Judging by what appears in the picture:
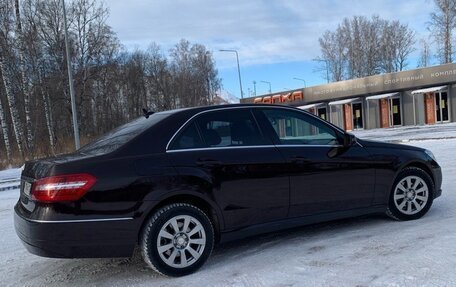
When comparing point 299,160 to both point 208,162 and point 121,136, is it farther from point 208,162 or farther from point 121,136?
point 121,136

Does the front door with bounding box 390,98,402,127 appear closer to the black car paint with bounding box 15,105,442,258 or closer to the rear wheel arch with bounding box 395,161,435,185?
the rear wheel arch with bounding box 395,161,435,185

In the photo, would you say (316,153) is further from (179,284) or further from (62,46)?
(62,46)

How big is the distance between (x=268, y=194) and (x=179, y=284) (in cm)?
130

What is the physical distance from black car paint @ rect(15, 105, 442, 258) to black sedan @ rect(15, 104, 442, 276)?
1 cm

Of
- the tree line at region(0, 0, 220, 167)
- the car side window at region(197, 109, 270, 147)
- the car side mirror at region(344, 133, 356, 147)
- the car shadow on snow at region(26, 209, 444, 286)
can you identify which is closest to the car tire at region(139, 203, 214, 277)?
the car shadow on snow at region(26, 209, 444, 286)

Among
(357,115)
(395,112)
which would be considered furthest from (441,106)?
(357,115)

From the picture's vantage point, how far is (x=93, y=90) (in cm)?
4531

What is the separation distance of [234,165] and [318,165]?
1040mm

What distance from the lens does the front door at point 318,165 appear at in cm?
502

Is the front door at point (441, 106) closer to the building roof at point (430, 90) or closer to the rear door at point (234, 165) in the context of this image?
the building roof at point (430, 90)

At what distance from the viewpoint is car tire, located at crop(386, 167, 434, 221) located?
5.73m

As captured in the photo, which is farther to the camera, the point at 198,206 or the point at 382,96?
the point at 382,96

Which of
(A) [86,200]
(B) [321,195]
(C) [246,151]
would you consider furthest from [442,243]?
(A) [86,200]

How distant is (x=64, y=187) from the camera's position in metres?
4.06
